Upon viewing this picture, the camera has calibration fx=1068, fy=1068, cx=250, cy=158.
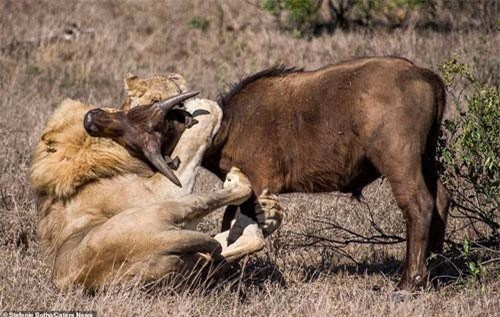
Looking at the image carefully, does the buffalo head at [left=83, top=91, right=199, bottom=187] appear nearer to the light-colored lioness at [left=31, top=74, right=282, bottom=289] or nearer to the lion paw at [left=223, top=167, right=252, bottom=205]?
the light-colored lioness at [left=31, top=74, right=282, bottom=289]

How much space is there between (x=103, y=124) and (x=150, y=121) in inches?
11.4

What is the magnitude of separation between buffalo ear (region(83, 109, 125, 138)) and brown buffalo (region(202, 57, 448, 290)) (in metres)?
0.69

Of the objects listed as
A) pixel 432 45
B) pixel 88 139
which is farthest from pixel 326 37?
pixel 88 139

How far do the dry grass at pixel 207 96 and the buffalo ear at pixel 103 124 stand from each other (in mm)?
995

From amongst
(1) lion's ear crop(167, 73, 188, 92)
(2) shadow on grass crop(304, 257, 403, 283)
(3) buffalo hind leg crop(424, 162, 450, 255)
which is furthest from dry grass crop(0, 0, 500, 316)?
(1) lion's ear crop(167, 73, 188, 92)

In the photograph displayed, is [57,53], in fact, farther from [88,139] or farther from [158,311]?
[158,311]

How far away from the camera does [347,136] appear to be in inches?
269

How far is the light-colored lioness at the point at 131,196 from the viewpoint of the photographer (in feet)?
20.4

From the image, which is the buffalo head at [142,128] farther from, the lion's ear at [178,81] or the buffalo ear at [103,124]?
the lion's ear at [178,81]

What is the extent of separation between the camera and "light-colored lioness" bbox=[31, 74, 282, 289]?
6.22 m

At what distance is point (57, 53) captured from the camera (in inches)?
602

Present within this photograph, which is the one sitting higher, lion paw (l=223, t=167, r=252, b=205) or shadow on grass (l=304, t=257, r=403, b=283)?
lion paw (l=223, t=167, r=252, b=205)

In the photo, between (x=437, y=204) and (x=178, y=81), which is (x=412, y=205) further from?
(x=178, y=81)

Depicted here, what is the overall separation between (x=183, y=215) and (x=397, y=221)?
2800 mm
